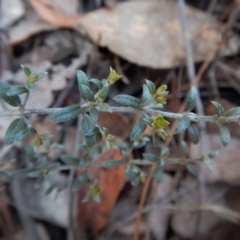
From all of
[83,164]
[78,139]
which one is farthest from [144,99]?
[78,139]

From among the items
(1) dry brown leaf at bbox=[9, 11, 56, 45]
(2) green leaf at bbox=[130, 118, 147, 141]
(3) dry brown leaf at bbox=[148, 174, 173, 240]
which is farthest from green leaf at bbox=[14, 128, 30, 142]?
(1) dry brown leaf at bbox=[9, 11, 56, 45]

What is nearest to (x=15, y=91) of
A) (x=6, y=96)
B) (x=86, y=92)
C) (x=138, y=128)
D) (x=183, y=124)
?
(x=6, y=96)

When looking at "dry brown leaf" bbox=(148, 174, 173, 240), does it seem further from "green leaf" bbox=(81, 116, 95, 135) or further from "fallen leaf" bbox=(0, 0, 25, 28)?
"fallen leaf" bbox=(0, 0, 25, 28)

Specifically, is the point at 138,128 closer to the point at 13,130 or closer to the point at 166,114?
the point at 166,114

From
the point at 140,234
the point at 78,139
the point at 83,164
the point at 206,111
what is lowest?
the point at 140,234

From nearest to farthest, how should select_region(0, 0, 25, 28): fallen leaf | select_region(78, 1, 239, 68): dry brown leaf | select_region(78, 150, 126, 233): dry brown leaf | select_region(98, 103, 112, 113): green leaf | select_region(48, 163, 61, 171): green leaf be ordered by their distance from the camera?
select_region(98, 103, 112, 113): green leaf, select_region(48, 163, 61, 171): green leaf, select_region(78, 150, 126, 233): dry brown leaf, select_region(78, 1, 239, 68): dry brown leaf, select_region(0, 0, 25, 28): fallen leaf

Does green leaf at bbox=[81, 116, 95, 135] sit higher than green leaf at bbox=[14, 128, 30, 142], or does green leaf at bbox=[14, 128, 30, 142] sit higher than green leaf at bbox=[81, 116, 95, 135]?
green leaf at bbox=[81, 116, 95, 135]

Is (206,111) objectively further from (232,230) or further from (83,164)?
(83,164)
